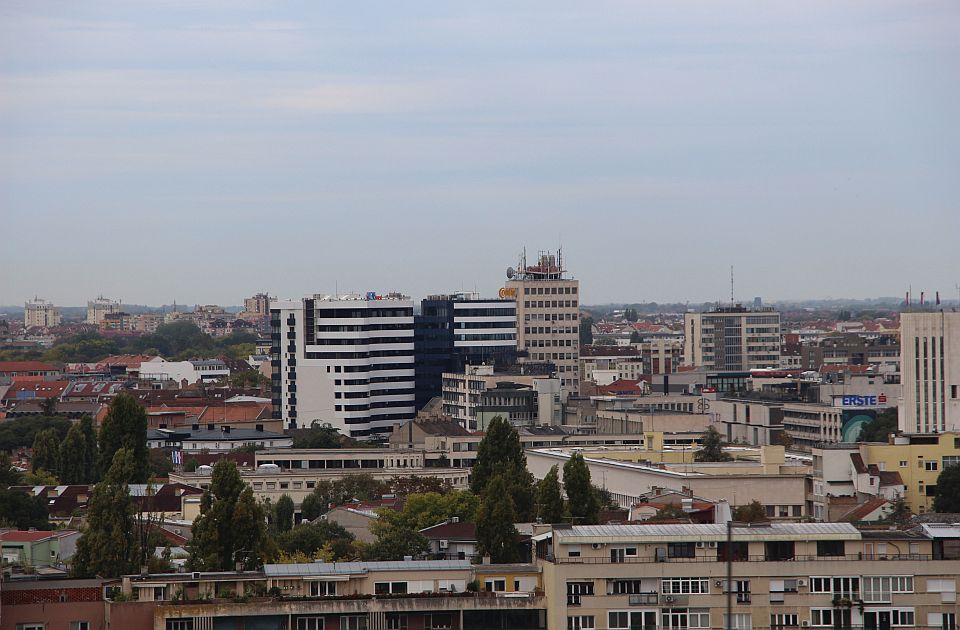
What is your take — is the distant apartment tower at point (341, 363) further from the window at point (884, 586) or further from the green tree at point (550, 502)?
the window at point (884, 586)

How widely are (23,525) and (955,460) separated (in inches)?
1201

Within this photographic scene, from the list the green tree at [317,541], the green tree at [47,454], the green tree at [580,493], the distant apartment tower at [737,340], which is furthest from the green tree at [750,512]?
the distant apartment tower at [737,340]

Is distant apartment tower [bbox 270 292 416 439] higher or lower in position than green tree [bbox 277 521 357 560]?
higher

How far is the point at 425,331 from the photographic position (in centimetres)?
11581

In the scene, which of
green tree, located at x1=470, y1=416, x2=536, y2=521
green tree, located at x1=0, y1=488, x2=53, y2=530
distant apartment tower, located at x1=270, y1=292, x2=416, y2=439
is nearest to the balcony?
green tree, located at x1=470, y1=416, x2=536, y2=521

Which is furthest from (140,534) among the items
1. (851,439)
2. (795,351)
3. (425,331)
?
(795,351)

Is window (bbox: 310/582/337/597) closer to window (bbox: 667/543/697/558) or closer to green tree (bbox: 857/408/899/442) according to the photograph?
window (bbox: 667/543/697/558)

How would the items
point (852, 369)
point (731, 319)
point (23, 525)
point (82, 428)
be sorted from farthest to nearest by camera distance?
point (731, 319), point (852, 369), point (82, 428), point (23, 525)

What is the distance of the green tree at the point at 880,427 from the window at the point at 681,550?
157ft

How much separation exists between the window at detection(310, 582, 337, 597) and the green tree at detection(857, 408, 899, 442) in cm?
5049

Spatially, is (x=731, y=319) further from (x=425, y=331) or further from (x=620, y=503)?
(x=620, y=503)

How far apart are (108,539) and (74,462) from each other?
32.0m

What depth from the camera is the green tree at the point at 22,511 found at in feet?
196

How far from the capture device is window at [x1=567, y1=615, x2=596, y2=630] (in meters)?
37.2
